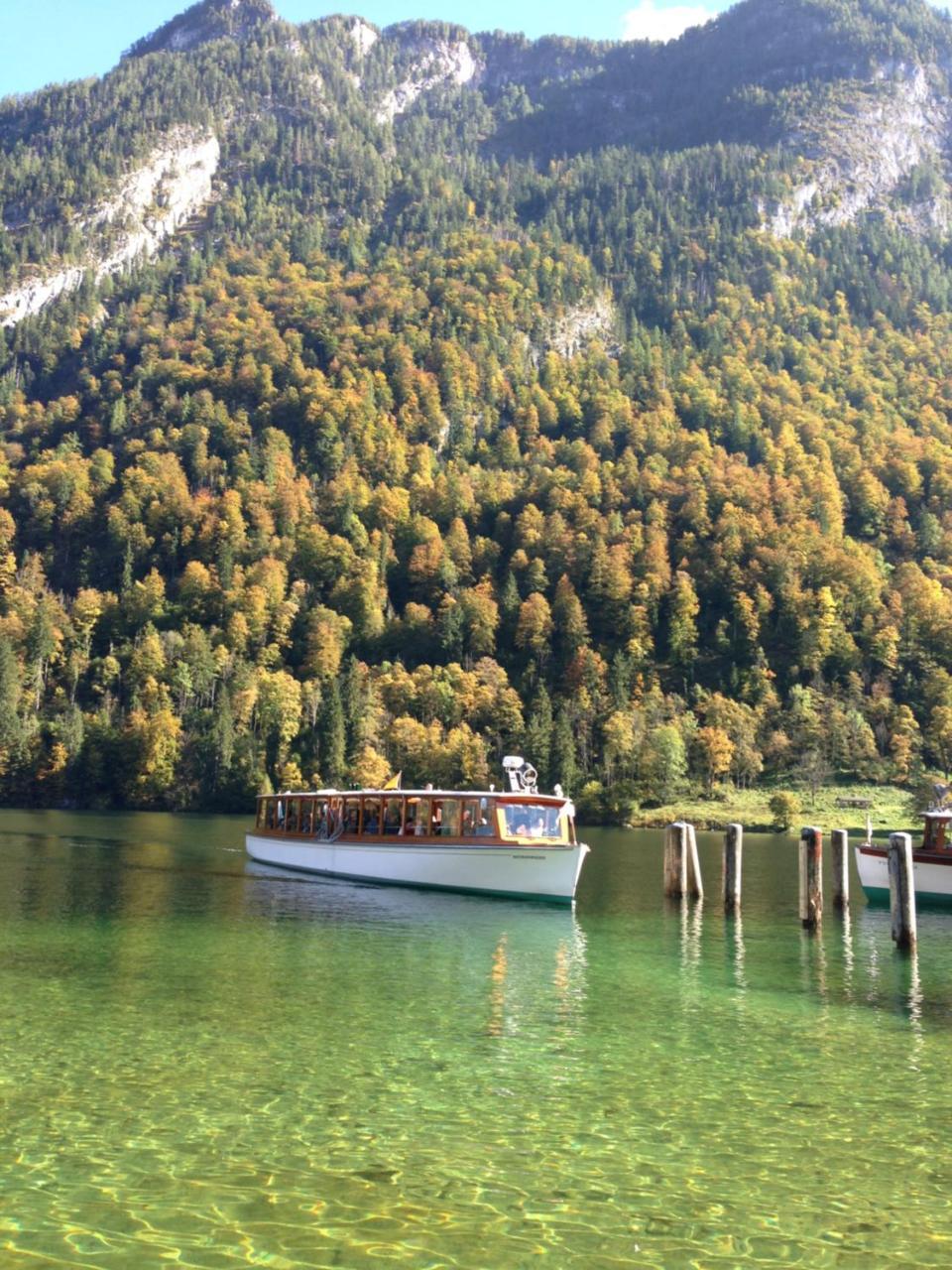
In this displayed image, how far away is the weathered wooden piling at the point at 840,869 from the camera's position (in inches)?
1812

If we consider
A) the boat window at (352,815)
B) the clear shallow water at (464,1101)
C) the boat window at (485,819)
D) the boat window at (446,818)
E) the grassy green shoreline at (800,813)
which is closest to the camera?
the clear shallow water at (464,1101)

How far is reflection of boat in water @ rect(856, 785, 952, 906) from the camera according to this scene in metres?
50.1

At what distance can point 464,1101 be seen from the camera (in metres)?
16.6

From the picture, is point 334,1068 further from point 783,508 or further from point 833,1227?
point 783,508

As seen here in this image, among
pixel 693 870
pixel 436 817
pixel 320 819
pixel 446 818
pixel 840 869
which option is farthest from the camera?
pixel 320 819

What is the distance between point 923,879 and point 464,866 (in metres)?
21.9

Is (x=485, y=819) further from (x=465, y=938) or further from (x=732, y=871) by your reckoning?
(x=465, y=938)

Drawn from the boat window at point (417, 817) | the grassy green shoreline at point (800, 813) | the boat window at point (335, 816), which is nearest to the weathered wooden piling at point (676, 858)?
the boat window at point (417, 817)

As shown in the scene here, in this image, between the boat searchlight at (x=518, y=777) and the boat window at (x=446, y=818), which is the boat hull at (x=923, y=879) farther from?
the boat window at (x=446, y=818)

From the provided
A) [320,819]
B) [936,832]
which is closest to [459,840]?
[320,819]

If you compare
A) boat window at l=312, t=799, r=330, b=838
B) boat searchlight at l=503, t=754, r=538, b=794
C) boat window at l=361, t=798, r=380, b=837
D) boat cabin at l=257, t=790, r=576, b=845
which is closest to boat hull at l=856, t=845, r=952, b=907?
boat cabin at l=257, t=790, r=576, b=845

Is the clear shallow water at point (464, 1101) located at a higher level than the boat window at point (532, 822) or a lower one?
lower

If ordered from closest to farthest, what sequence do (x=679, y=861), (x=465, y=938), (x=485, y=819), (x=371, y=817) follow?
1. (x=465, y=938)
2. (x=679, y=861)
3. (x=485, y=819)
4. (x=371, y=817)

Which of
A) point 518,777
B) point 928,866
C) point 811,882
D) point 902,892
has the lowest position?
point 928,866
